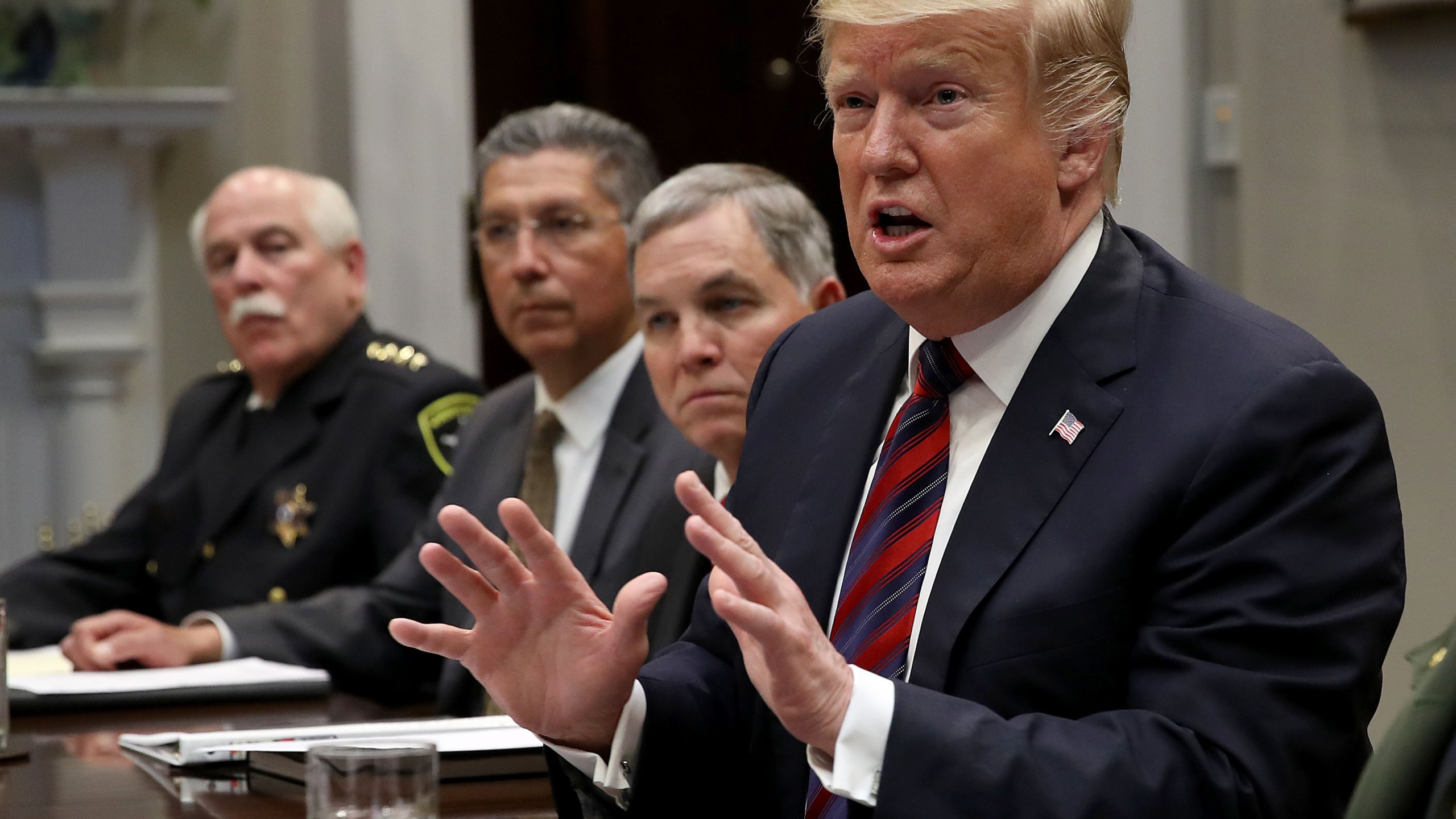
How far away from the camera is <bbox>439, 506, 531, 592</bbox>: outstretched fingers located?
1416 mm

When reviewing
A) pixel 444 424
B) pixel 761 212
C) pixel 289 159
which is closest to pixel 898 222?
pixel 761 212

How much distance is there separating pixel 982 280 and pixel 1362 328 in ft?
5.24

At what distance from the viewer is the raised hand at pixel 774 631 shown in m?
1.29

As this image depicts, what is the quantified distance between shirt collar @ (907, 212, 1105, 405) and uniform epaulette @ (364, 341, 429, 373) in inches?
73.1

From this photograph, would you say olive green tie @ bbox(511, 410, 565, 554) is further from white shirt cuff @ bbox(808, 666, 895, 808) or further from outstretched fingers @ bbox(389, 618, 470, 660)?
white shirt cuff @ bbox(808, 666, 895, 808)

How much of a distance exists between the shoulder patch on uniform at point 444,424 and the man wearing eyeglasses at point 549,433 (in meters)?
0.20

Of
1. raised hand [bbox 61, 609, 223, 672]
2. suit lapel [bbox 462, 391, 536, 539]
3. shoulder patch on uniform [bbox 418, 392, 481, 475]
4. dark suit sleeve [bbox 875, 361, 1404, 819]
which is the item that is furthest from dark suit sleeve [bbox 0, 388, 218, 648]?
dark suit sleeve [bbox 875, 361, 1404, 819]

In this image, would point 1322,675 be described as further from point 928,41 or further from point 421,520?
point 421,520

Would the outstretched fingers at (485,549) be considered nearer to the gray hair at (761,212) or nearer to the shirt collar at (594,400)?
the gray hair at (761,212)

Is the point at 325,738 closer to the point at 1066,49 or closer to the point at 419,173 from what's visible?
the point at 1066,49

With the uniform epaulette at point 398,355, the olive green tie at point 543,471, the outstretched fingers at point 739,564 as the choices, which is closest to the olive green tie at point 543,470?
the olive green tie at point 543,471

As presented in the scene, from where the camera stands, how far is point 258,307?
3363 mm

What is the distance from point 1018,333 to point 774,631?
0.43 metres

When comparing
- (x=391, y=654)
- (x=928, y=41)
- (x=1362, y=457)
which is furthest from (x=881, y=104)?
(x=391, y=654)
